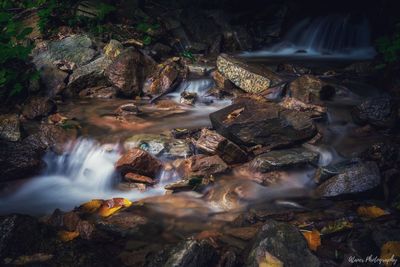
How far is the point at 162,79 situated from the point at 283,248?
6.34 meters

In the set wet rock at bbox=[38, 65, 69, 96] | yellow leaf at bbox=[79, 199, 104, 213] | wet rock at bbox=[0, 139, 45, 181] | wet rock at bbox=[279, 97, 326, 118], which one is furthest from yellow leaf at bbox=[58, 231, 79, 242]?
wet rock at bbox=[38, 65, 69, 96]

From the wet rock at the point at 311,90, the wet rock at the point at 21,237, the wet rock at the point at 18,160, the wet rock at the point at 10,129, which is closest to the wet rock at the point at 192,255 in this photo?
the wet rock at the point at 21,237

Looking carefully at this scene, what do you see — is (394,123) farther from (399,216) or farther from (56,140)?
(56,140)

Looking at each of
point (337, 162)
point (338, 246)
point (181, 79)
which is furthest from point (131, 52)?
point (338, 246)

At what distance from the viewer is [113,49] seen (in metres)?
9.53

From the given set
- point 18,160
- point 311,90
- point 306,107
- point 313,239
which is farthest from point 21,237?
point 311,90

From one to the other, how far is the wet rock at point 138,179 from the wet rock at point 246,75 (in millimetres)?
3616

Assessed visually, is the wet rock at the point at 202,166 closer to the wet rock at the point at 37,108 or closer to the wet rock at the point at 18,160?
the wet rock at the point at 18,160

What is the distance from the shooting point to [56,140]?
6.33m

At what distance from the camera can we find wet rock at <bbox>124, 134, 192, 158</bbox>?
5.89m

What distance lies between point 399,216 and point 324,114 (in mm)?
2933

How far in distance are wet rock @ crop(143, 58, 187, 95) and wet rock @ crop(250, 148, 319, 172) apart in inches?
158

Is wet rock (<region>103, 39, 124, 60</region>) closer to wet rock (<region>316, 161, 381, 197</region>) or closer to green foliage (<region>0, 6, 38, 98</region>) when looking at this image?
green foliage (<region>0, 6, 38, 98</region>)

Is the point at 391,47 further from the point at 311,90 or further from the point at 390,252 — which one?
the point at 390,252
